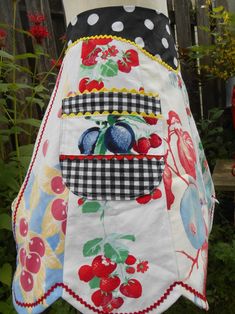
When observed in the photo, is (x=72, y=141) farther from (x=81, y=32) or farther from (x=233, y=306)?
(x=233, y=306)

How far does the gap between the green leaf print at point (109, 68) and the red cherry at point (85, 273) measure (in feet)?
1.06

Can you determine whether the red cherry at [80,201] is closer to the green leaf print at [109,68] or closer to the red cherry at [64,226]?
the red cherry at [64,226]

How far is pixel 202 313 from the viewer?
1.52 m

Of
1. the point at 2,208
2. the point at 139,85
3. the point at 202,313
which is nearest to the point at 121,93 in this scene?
the point at 139,85

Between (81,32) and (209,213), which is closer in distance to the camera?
(81,32)

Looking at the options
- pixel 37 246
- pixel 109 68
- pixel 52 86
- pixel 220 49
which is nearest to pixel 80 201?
pixel 37 246

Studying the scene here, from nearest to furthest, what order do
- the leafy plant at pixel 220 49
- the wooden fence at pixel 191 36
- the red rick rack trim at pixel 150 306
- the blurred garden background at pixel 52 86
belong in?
1. the red rick rack trim at pixel 150 306
2. the blurred garden background at pixel 52 86
3. the wooden fence at pixel 191 36
4. the leafy plant at pixel 220 49

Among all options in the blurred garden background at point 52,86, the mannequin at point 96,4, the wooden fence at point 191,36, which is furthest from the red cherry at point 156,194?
the wooden fence at point 191,36

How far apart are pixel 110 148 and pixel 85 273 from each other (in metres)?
0.21

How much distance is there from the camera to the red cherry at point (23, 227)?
0.74 metres

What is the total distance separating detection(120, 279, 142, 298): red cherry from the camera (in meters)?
0.65

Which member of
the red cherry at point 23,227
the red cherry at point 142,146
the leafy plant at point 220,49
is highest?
the leafy plant at point 220,49

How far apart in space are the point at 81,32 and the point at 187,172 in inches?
12.6

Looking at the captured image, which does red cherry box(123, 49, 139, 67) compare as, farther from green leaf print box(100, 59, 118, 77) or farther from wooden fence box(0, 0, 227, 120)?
wooden fence box(0, 0, 227, 120)
